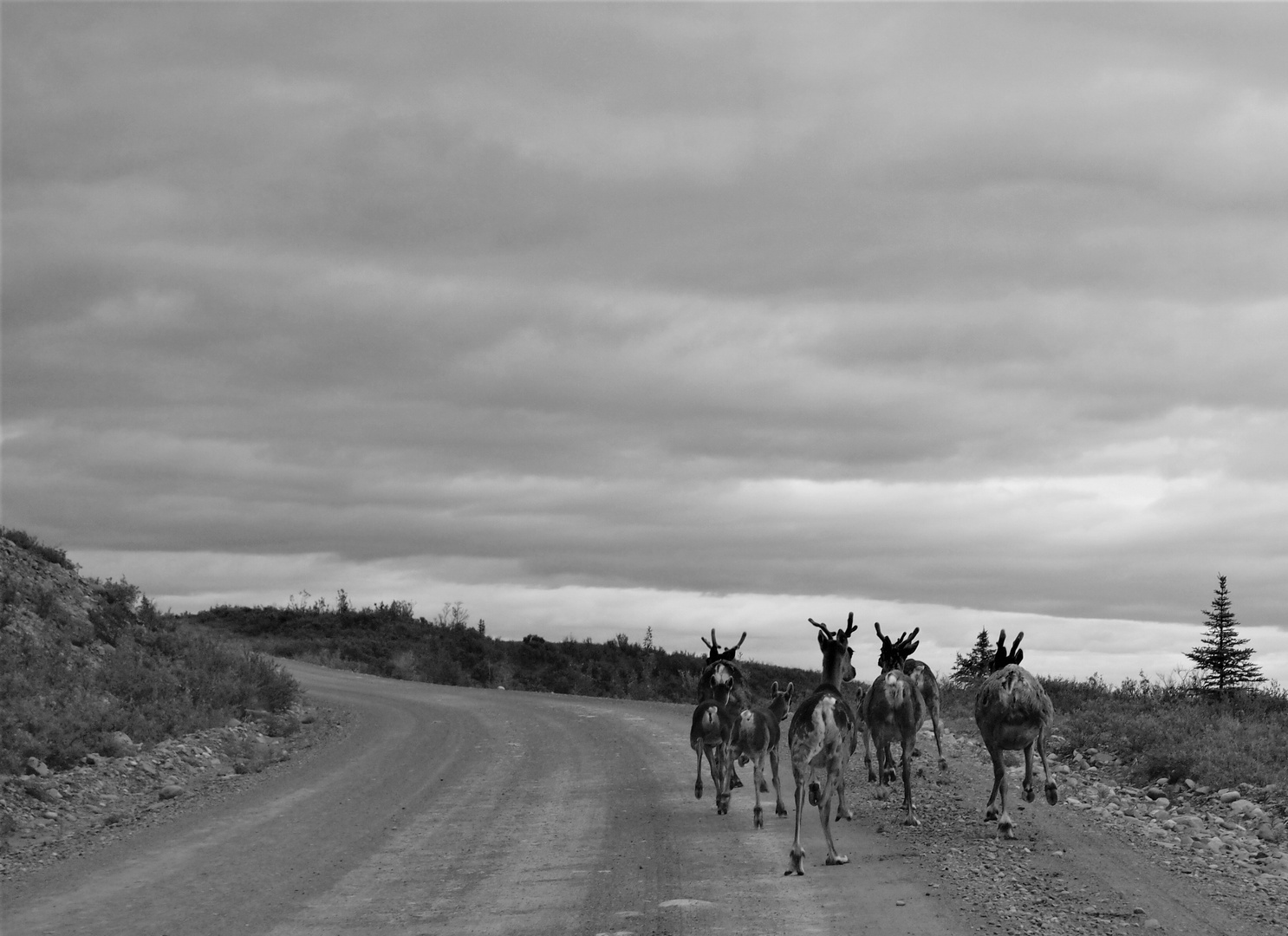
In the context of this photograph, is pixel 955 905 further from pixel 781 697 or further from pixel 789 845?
pixel 781 697

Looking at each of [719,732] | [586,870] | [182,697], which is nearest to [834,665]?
[719,732]

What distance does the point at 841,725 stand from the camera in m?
15.0

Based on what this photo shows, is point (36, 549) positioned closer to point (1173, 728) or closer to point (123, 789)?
point (123, 789)

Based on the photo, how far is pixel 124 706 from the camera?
85.0 feet

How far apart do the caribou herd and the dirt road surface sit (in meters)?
0.46

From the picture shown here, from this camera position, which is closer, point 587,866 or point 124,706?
point 587,866

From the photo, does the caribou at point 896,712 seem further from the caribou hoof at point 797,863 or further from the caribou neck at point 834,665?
the caribou hoof at point 797,863

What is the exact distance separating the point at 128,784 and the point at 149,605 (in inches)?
594

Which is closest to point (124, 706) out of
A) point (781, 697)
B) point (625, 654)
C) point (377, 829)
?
point (377, 829)

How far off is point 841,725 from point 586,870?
3.53 meters

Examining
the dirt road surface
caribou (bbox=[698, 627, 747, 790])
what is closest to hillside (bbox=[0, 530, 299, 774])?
the dirt road surface

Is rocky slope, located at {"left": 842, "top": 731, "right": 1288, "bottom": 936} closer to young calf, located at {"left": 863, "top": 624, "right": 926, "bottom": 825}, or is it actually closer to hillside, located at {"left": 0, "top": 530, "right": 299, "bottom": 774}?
young calf, located at {"left": 863, "top": 624, "right": 926, "bottom": 825}

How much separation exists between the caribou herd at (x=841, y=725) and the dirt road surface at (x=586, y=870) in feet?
1.52

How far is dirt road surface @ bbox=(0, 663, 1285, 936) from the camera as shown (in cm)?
1201
